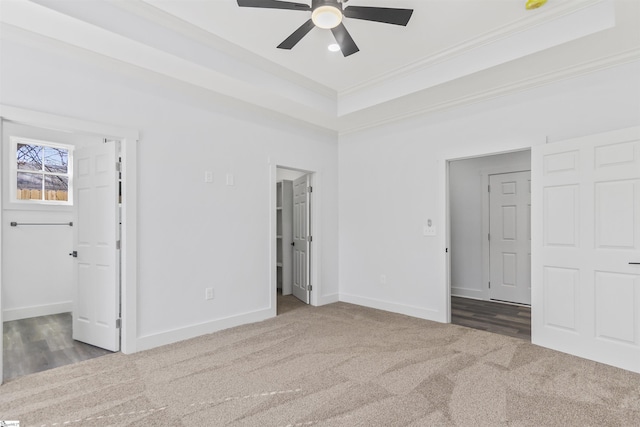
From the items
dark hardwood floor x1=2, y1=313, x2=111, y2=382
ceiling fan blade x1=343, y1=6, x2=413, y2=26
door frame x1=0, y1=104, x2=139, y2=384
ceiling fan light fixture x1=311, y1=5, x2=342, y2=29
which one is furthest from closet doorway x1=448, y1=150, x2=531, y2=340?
dark hardwood floor x1=2, y1=313, x2=111, y2=382

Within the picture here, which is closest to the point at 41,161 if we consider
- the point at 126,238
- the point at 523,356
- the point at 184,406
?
the point at 126,238

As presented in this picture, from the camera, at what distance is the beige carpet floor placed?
2.27m

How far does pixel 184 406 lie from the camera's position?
7.90 feet

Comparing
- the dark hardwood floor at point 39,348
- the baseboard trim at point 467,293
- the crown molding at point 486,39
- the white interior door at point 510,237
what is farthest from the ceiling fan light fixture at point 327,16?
the baseboard trim at point 467,293

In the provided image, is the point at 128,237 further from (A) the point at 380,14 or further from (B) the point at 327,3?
(A) the point at 380,14

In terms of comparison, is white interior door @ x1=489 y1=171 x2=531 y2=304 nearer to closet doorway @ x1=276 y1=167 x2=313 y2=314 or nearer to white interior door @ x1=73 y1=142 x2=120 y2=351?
closet doorway @ x1=276 y1=167 x2=313 y2=314

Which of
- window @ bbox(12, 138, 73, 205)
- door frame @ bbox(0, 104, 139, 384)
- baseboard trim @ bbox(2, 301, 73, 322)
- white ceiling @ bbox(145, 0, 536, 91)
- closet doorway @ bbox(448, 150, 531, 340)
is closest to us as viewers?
white ceiling @ bbox(145, 0, 536, 91)

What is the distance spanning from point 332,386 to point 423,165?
Result: 10.1 ft

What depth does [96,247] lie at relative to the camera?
360 centimetres

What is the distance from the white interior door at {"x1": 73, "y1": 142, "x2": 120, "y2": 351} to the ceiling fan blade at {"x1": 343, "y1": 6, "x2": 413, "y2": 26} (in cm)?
256

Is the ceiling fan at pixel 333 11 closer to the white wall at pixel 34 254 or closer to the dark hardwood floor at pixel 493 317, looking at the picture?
the dark hardwood floor at pixel 493 317

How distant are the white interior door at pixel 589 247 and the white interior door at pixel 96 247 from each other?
168 inches

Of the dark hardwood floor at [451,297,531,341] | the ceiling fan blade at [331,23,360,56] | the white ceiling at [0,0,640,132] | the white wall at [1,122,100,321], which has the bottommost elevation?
the dark hardwood floor at [451,297,531,341]

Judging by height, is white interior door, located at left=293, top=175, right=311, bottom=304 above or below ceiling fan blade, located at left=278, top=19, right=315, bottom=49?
below
